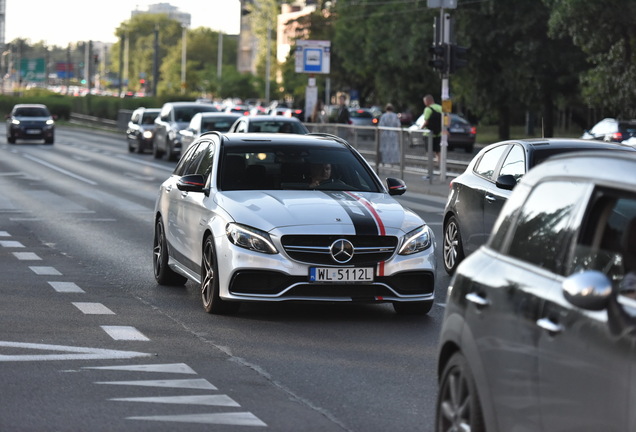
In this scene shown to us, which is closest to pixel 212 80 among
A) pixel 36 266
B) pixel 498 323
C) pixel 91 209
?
pixel 91 209

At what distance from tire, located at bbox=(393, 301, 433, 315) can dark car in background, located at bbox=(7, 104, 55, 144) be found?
47180 millimetres

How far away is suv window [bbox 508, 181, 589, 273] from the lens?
4750mm

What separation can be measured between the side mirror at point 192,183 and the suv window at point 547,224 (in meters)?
6.71

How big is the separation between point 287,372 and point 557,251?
12.6ft

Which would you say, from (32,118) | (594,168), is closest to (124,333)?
(594,168)

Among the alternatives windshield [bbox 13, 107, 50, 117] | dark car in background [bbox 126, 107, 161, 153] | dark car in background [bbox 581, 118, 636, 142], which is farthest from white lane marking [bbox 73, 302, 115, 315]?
windshield [bbox 13, 107, 50, 117]

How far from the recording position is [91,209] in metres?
23.2

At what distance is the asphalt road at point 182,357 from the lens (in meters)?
7.08

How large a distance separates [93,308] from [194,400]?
3.96m

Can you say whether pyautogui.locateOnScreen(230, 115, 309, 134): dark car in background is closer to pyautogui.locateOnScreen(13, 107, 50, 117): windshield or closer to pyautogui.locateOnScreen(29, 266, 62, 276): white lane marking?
pyautogui.locateOnScreen(29, 266, 62, 276): white lane marking

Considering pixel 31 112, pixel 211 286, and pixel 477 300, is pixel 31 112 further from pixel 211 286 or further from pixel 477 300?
pixel 477 300

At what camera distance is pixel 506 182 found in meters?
12.8

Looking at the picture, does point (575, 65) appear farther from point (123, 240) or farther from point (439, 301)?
point (439, 301)

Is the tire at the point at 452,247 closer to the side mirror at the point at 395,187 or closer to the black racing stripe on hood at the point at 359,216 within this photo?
the side mirror at the point at 395,187
